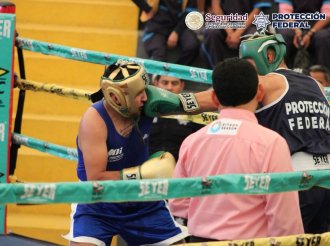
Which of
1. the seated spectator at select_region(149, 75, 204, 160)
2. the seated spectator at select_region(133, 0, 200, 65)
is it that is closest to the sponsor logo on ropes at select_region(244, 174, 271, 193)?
the seated spectator at select_region(149, 75, 204, 160)

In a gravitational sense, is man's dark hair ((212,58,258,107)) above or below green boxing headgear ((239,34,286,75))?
below

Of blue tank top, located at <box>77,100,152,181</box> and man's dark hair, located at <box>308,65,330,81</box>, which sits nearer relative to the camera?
blue tank top, located at <box>77,100,152,181</box>

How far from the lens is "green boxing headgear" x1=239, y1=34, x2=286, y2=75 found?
314 cm

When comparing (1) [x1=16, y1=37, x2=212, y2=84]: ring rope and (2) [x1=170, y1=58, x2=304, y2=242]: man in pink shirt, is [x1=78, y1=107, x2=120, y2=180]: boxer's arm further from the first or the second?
(1) [x1=16, y1=37, x2=212, y2=84]: ring rope

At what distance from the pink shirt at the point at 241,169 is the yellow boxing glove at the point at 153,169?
0.50 metres

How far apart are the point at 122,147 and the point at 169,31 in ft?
7.77

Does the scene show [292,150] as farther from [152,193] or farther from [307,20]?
[307,20]

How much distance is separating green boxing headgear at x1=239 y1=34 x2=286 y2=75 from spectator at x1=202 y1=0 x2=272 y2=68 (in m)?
1.88

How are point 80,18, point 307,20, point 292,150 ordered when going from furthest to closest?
point 80,18 → point 307,20 → point 292,150

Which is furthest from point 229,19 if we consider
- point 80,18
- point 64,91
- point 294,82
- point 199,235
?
point 199,235

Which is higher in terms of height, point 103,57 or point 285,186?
point 103,57

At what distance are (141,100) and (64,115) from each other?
2.47 m

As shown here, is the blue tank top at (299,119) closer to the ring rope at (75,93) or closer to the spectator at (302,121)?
the spectator at (302,121)

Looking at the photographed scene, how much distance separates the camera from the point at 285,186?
7.56 ft
